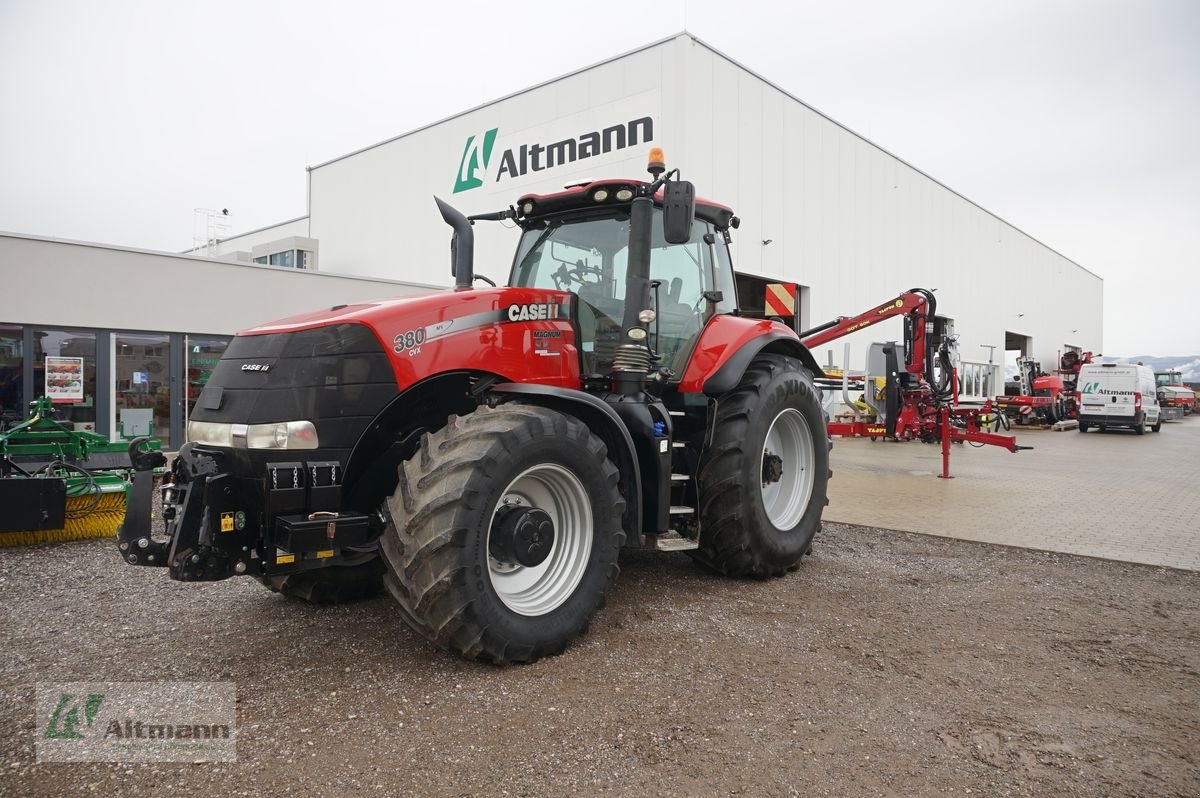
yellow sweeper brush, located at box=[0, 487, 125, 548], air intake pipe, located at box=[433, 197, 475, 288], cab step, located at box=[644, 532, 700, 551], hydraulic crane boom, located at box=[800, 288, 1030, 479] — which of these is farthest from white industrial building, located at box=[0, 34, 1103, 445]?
cab step, located at box=[644, 532, 700, 551]

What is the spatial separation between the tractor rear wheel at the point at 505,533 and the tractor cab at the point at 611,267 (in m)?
0.92

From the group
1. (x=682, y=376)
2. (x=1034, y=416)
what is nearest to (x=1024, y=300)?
(x=1034, y=416)

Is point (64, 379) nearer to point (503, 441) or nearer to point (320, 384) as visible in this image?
point (320, 384)

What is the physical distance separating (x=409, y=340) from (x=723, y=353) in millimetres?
2206

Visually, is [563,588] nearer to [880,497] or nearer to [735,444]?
[735,444]

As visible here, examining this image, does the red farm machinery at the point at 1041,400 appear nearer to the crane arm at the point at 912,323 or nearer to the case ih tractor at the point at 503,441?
the crane arm at the point at 912,323

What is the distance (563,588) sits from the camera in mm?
3873

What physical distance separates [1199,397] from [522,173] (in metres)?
47.1

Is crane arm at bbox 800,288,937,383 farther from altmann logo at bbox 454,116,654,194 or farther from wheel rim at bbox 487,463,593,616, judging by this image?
wheel rim at bbox 487,463,593,616

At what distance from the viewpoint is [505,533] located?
3645mm

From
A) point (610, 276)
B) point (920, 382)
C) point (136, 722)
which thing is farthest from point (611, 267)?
point (920, 382)

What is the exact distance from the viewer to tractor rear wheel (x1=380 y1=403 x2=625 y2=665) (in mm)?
3303

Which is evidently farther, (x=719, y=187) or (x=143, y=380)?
(x=719, y=187)

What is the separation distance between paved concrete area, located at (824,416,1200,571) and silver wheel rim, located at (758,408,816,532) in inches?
82.2
